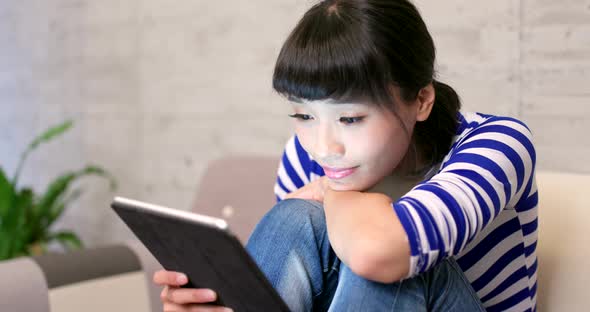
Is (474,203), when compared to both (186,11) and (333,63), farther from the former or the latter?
(186,11)

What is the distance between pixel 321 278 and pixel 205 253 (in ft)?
0.62

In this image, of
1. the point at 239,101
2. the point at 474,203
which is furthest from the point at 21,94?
the point at 474,203

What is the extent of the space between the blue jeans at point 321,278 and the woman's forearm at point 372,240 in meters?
0.05

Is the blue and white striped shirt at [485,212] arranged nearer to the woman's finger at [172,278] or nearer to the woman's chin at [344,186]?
the woman's chin at [344,186]

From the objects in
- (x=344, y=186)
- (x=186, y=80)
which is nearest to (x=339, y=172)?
(x=344, y=186)

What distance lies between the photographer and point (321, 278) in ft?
3.39

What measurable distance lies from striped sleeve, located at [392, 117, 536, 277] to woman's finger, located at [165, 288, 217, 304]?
0.31m

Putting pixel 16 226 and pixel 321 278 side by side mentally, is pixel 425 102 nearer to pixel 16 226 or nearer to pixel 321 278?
pixel 321 278

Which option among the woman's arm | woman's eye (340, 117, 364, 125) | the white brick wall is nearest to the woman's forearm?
the woman's arm

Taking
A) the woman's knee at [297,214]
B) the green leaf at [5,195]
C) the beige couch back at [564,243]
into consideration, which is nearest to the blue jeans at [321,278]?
the woman's knee at [297,214]

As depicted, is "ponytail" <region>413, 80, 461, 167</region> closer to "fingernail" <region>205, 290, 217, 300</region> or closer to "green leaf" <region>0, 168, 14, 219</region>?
"fingernail" <region>205, 290, 217, 300</region>

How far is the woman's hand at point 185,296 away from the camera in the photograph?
105 cm

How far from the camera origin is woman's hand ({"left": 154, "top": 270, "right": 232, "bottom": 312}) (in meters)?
1.05

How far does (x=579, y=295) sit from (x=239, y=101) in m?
1.48
